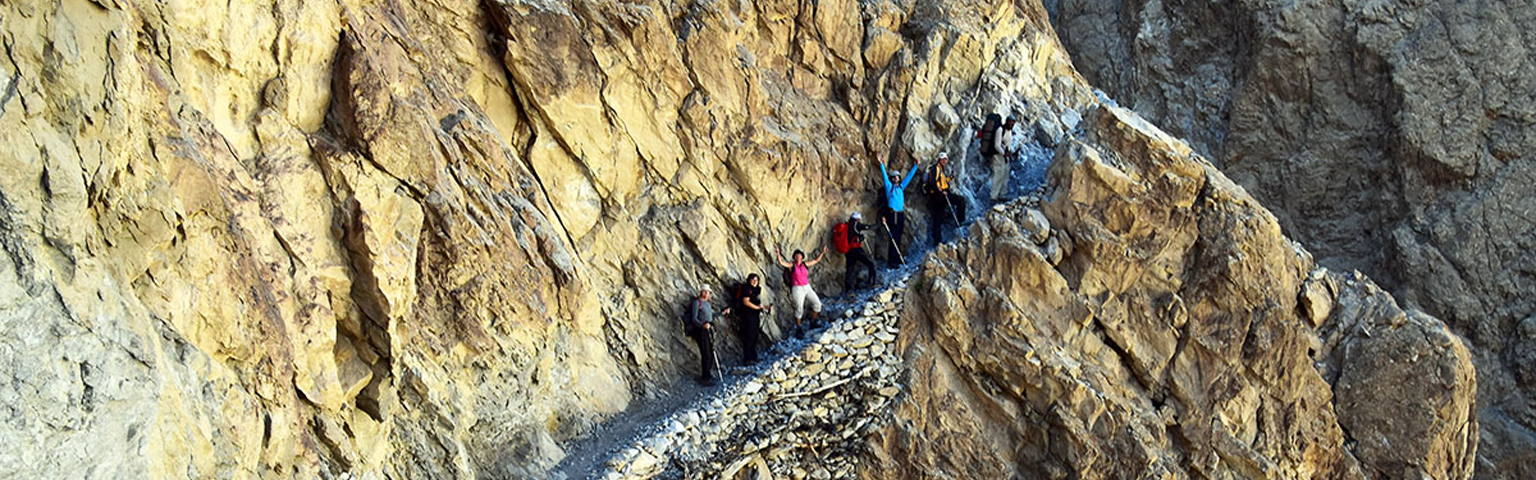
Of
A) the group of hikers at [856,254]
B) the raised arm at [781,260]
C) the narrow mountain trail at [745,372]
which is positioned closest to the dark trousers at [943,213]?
the group of hikers at [856,254]

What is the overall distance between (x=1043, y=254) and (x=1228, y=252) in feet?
10.1

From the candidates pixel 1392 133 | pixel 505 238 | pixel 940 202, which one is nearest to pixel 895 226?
pixel 940 202

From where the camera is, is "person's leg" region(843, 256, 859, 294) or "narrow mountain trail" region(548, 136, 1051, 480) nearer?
"narrow mountain trail" region(548, 136, 1051, 480)

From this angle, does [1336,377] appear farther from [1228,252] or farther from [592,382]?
[592,382]

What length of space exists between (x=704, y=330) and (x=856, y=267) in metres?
3.33

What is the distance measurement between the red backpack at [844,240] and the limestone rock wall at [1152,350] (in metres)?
1.32

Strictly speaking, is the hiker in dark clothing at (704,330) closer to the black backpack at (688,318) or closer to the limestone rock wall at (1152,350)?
the black backpack at (688,318)

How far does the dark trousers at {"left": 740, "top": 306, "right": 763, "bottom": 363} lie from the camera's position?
19.5 meters

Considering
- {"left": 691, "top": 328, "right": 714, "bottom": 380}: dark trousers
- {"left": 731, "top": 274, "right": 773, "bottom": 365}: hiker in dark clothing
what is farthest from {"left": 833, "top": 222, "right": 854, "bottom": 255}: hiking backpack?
{"left": 691, "top": 328, "right": 714, "bottom": 380}: dark trousers

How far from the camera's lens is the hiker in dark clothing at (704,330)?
19203 millimetres

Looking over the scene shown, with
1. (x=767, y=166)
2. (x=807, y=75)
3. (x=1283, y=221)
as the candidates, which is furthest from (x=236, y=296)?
(x=1283, y=221)

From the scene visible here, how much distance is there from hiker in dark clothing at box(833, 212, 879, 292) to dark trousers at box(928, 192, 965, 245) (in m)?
1.44

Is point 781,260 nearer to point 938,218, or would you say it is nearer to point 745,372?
point 745,372

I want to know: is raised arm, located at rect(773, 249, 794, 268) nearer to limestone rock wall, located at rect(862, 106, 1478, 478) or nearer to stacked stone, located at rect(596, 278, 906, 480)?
stacked stone, located at rect(596, 278, 906, 480)
